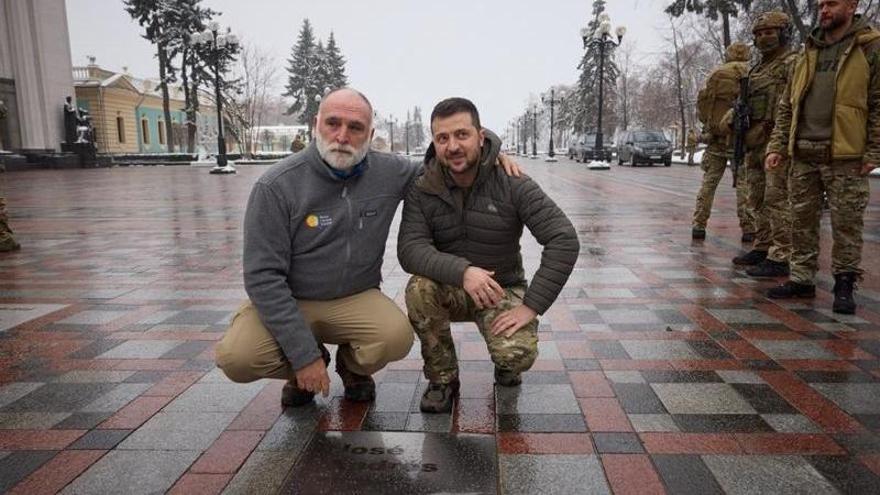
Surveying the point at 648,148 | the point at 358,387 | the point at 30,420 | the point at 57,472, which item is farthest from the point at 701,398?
the point at 648,148

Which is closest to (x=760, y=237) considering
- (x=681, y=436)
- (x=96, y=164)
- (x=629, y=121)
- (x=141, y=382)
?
(x=681, y=436)

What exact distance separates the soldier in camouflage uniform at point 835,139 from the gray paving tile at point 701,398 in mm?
A: 1899

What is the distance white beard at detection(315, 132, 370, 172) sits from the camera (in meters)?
2.72

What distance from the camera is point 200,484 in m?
2.25

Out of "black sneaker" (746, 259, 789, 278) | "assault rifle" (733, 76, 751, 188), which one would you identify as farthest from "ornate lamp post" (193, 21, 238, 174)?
"black sneaker" (746, 259, 789, 278)

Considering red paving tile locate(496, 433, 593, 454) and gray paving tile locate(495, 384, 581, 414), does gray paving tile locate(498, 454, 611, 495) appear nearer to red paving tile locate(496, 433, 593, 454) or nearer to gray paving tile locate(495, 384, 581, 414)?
red paving tile locate(496, 433, 593, 454)

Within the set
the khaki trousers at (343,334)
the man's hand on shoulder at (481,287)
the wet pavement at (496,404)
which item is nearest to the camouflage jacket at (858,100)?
the wet pavement at (496,404)

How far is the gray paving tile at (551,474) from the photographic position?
7.16ft

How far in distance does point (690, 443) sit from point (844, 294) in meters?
2.61

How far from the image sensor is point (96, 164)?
33.1 m

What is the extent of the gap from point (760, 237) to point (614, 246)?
5.44 feet

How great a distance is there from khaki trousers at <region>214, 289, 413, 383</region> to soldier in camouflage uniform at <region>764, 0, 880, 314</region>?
10.9ft

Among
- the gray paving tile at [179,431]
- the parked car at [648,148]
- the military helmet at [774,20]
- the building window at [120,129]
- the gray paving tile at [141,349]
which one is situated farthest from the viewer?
the building window at [120,129]

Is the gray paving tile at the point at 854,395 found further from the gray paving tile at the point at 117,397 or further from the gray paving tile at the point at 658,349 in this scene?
the gray paving tile at the point at 117,397
